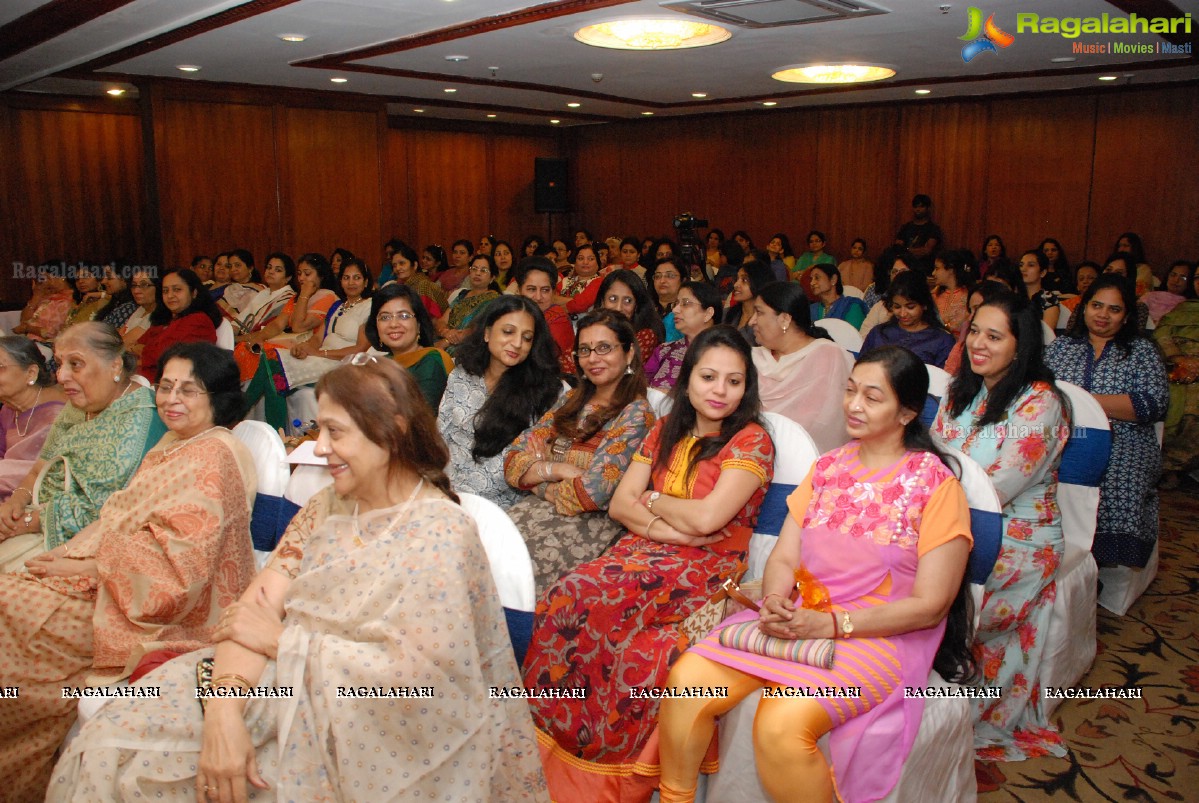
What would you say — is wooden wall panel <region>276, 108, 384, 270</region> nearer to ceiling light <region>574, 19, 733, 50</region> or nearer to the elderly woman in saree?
ceiling light <region>574, 19, 733, 50</region>

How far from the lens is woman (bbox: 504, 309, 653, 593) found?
2.53 metres

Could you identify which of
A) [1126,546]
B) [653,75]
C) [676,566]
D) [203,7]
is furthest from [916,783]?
[653,75]

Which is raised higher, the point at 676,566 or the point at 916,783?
the point at 676,566

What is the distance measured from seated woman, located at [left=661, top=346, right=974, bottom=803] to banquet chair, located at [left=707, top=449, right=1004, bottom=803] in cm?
4

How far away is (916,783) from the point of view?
1.87 metres

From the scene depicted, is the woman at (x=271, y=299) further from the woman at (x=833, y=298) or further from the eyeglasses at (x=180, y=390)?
the eyeglasses at (x=180, y=390)

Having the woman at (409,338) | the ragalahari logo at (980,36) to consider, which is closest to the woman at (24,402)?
the woman at (409,338)

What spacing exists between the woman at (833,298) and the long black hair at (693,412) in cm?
313

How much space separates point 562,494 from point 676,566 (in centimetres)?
49

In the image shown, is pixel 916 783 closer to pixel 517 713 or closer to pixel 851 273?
pixel 517 713

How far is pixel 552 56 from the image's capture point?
22.9 feet

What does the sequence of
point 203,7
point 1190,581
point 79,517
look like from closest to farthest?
point 79,517, point 1190,581, point 203,7

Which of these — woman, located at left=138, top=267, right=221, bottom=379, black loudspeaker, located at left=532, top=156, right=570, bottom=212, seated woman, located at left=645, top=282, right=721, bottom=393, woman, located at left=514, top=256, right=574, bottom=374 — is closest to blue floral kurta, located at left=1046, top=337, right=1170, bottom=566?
seated woman, located at left=645, top=282, right=721, bottom=393

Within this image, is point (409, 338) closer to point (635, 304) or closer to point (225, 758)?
point (635, 304)
